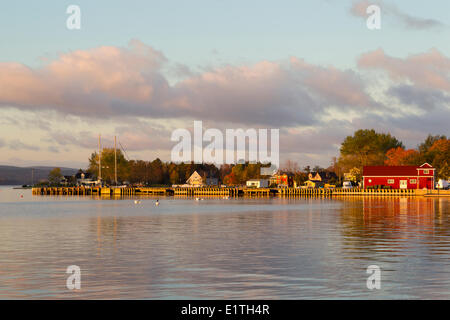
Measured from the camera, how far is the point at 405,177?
448 feet

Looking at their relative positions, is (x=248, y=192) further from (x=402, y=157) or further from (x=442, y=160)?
(x=442, y=160)

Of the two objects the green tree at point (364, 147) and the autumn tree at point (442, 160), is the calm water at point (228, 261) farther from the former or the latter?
the green tree at point (364, 147)

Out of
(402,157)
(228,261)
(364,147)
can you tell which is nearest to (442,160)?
(402,157)

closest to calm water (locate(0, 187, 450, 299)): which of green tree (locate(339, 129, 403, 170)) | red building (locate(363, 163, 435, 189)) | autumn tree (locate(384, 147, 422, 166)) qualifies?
red building (locate(363, 163, 435, 189))

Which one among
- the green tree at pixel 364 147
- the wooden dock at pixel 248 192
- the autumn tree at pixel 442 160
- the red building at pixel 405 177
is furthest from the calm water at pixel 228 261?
the green tree at pixel 364 147

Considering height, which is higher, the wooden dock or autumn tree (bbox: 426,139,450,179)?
autumn tree (bbox: 426,139,450,179)

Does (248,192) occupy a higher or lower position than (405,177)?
lower

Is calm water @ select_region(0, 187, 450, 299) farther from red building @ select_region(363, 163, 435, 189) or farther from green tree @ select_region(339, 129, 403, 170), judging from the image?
green tree @ select_region(339, 129, 403, 170)

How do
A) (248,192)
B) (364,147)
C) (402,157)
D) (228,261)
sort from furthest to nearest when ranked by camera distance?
(364,147) → (248,192) → (402,157) → (228,261)

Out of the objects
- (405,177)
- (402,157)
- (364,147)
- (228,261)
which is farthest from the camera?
(364,147)

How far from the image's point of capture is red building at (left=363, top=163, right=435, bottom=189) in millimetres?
135625

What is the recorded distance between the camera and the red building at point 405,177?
445ft
